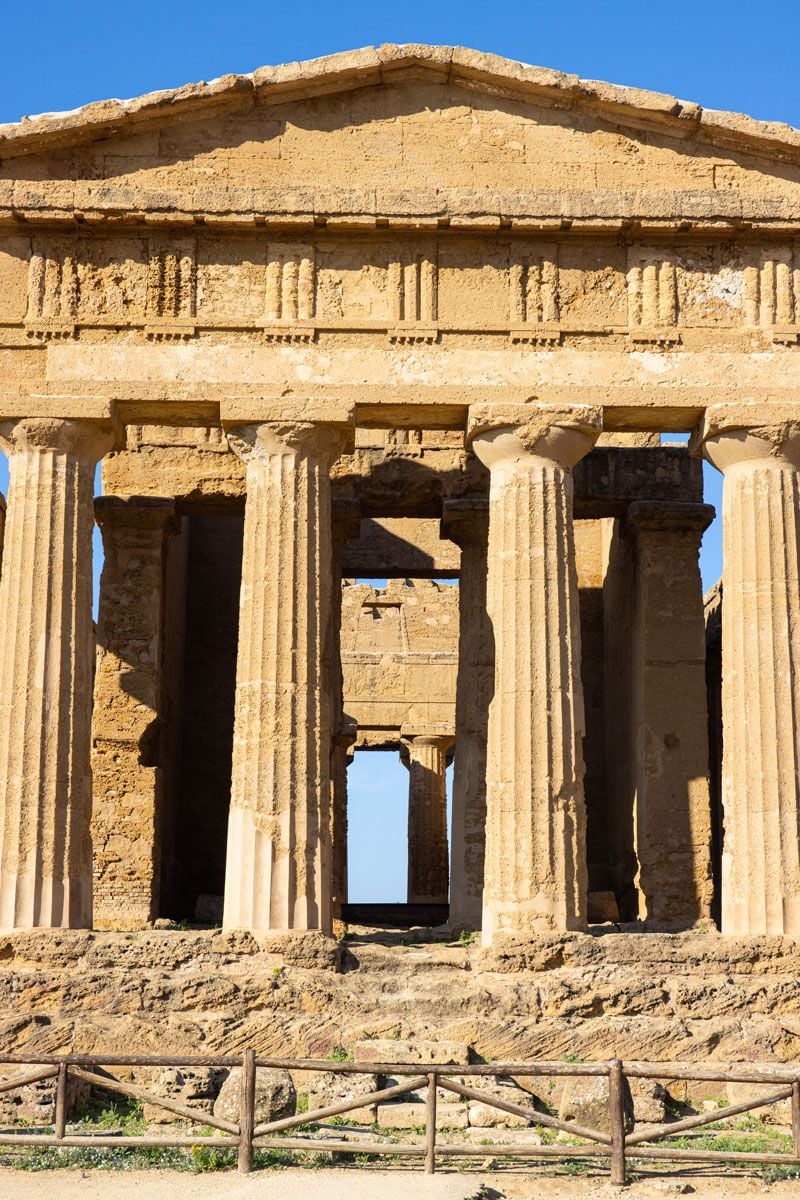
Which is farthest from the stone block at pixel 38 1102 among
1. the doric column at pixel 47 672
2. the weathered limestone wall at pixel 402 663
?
the weathered limestone wall at pixel 402 663

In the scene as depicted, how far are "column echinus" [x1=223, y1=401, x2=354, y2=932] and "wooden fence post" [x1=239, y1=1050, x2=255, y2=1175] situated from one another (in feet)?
17.6

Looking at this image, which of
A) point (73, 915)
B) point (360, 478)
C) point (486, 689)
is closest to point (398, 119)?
point (360, 478)

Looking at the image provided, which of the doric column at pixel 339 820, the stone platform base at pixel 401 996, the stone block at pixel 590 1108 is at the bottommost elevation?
the stone block at pixel 590 1108

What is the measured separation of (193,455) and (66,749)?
6.98 metres

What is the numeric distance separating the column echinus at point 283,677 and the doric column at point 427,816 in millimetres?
13022

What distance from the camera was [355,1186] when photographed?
44.8 ft

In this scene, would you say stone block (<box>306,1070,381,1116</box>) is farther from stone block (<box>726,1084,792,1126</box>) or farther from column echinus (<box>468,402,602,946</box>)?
stone block (<box>726,1084,792,1126</box>)

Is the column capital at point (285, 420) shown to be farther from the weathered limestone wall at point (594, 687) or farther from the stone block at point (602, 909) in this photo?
the stone block at point (602, 909)

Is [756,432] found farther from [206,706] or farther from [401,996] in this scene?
[206,706]

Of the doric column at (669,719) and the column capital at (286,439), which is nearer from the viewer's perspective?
the column capital at (286,439)

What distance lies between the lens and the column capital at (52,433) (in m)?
20.6

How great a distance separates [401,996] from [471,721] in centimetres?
604

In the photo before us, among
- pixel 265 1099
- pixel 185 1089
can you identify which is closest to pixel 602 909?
pixel 185 1089

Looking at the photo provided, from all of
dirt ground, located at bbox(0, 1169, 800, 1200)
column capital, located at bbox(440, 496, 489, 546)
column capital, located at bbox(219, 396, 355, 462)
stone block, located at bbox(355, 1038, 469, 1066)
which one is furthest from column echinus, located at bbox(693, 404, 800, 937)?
dirt ground, located at bbox(0, 1169, 800, 1200)
